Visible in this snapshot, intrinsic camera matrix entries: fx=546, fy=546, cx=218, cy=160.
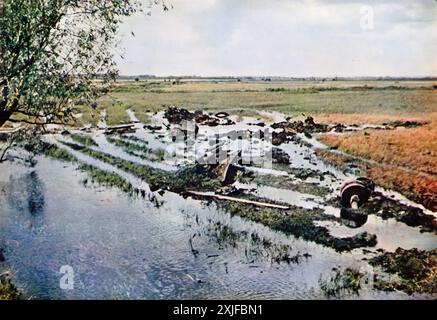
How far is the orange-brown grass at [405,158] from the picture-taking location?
3592 millimetres

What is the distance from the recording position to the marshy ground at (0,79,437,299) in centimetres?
351

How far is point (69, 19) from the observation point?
3.67m

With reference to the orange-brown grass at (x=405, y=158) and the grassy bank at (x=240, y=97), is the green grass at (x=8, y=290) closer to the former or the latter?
the grassy bank at (x=240, y=97)

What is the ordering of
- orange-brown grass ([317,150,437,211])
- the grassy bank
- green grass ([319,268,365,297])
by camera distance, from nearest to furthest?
1. green grass ([319,268,365,297])
2. orange-brown grass ([317,150,437,211])
3. the grassy bank

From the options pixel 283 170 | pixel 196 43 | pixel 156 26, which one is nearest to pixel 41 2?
pixel 156 26

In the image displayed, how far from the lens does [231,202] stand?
368 centimetres

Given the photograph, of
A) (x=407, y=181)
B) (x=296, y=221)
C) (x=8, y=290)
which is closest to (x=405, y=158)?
(x=407, y=181)

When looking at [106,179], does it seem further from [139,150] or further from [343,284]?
[343,284]

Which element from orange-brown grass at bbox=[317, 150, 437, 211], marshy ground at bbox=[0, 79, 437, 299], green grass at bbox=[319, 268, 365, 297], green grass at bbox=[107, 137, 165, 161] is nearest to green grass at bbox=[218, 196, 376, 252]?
marshy ground at bbox=[0, 79, 437, 299]

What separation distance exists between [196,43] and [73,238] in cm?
155

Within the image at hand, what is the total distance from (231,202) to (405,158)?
3.92 ft

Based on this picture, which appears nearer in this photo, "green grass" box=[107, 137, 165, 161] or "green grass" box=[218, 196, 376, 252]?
"green grass" box=[218, 196, 376, 252]

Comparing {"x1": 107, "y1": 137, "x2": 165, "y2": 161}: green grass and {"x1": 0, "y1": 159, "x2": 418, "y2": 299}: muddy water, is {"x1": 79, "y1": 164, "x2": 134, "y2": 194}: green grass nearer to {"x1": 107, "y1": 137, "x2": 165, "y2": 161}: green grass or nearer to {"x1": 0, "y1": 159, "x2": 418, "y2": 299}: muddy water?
{"x1": 0, "y1": 159, "x2": 418, "y2": 299}: muddy water

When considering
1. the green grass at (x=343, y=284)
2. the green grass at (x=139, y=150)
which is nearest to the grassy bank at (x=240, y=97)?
the green grass at (x=139, y=150)
